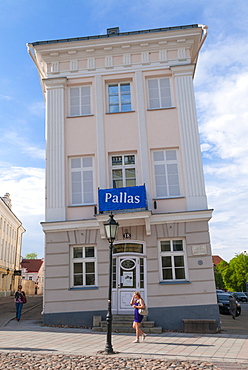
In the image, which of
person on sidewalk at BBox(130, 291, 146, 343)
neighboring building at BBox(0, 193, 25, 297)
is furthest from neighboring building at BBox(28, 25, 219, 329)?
neighboring building at BBox(0, 193, 25, 297)

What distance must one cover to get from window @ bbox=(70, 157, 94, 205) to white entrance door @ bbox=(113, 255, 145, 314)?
112 inches

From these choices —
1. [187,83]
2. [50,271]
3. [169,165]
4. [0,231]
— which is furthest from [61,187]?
[0,231]

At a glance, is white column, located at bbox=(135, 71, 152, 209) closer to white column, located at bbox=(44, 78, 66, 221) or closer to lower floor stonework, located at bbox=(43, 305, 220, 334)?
white column, located at bbox=(44, 78, 66, 221)

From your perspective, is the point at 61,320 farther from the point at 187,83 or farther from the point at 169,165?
the point at 187,83

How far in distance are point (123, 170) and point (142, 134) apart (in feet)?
5.75

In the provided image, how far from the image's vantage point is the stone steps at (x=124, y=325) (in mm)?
12930

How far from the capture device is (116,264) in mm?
14750

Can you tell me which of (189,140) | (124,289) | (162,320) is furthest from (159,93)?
(162,320)

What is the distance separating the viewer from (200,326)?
13102mm

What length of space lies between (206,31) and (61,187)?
367 inches

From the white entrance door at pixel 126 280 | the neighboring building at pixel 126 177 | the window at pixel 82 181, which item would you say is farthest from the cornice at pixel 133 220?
the white entrance door at pixel 126 280

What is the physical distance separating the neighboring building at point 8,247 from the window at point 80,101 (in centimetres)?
3029

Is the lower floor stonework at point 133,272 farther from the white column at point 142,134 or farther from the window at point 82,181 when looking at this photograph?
the white column at point 142,134

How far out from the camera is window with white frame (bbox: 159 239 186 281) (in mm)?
14305
